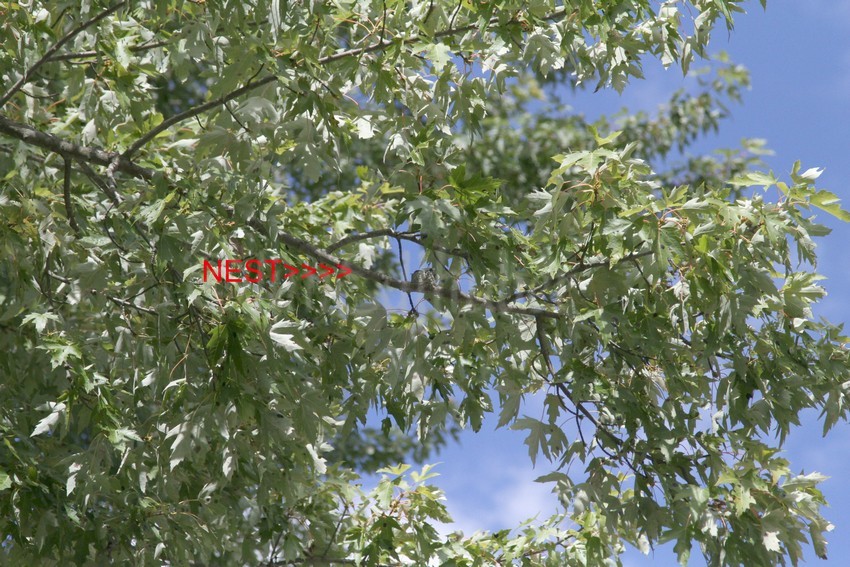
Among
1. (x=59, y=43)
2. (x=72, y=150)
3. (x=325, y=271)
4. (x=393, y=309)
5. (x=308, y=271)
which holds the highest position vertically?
(x=59, y=43)

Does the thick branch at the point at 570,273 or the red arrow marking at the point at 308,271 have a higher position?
the red arrow marking at the point at 308,271

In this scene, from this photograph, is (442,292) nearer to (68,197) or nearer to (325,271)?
(325,271)

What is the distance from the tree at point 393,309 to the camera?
3.75 meters

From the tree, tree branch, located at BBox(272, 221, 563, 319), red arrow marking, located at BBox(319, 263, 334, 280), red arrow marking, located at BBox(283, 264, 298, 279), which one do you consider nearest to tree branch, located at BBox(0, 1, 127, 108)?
the tree

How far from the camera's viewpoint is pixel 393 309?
4070mm

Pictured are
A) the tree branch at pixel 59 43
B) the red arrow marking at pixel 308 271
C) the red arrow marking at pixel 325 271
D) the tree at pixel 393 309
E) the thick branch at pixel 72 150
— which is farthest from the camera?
the red arrow marking at pixel 325 271

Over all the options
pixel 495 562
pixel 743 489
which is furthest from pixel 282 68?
pixel 495 562

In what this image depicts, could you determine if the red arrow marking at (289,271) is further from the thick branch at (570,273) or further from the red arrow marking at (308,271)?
the thick branch at (570,273)

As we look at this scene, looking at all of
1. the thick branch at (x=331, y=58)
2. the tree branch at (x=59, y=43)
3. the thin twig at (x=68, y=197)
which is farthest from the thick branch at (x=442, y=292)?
the tree branch at (x=59, y=43)

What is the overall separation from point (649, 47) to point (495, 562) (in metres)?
2.77

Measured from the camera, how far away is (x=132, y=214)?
4215mm

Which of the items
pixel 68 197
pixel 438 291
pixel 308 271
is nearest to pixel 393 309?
pixel 438 291

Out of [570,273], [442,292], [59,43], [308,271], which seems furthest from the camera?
[308,271]

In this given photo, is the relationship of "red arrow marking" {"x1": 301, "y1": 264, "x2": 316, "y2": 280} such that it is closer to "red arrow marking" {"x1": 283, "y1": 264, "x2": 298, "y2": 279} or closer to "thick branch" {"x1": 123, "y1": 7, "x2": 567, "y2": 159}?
"red arrow marking" {"x1": 283, "y1": 264, "x2": 298, "y2": 279}
